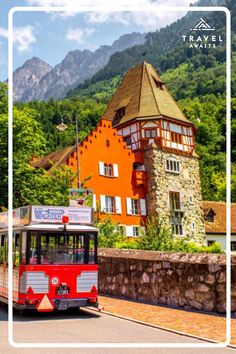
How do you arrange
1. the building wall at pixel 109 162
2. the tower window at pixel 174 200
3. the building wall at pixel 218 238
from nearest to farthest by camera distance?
the building wall at pixel 109 162 → the tower window at pixel 174 200 → the building wall at pixel 218 238

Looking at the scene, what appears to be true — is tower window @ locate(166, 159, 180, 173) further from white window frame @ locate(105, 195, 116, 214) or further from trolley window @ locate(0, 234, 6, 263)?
trolley window @ locate(0, 234, 6, 263)

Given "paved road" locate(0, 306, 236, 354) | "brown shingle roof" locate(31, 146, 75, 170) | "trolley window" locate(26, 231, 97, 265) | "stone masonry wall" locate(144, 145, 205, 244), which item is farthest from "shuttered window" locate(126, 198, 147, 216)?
"paved road" locate(0, 306, 236, 354)

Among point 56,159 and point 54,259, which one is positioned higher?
point 56,159

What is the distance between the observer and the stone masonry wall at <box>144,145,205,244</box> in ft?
175

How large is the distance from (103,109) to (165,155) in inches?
1622

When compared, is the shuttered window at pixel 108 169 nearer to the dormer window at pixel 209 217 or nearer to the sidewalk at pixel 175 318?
the dormer window at pixel 209 217

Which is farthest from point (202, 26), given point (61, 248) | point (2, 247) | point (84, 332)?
point (2, 247)

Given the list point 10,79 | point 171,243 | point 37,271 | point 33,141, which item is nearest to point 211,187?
point 33,141

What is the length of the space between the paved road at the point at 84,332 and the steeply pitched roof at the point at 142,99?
43189 millimetres

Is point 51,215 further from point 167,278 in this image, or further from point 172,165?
point 172,165

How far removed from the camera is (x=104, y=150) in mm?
49938

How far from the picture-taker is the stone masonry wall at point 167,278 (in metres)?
12.6

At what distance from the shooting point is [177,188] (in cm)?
5647

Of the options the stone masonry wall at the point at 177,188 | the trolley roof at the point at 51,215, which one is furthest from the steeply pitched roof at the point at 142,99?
the trolley roof at the point at 51,215
